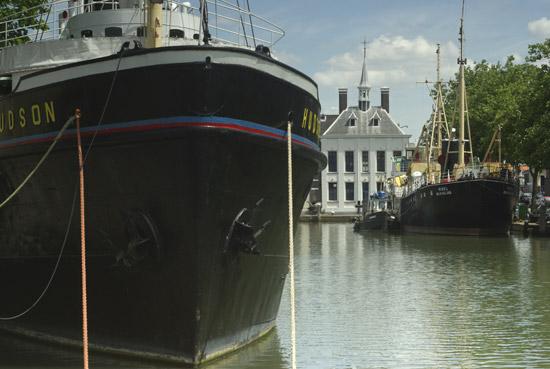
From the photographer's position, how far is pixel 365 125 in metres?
98.1

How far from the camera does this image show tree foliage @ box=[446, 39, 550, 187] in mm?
45438

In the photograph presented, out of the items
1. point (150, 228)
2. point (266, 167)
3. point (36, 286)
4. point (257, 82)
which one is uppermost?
point (257, 82)

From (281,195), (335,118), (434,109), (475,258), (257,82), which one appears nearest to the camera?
(257,82)

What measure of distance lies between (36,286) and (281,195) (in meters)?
3.56

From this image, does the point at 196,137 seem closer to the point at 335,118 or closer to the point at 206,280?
the point at 206,280

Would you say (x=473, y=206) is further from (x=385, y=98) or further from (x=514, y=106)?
(x=385, y=98)

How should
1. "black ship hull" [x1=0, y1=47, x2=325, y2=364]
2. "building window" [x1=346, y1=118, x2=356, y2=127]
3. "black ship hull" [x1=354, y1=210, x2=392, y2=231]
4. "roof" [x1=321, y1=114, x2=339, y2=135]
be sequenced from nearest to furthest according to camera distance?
"black ship hull" [x1=0, y1=47, x2=325, y2=364] < "black ship hull" [x1=354, y1=210, x2=392, y2=231] < "building window" [x1=346, y1=118, x2=356, y2=127] < "roof" [x1=321, y1=114, x2=339, y2=135]

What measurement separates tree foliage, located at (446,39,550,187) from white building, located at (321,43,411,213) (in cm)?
2175

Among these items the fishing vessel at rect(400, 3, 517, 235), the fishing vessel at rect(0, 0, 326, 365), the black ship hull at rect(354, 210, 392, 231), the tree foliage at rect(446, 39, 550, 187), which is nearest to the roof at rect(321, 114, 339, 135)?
the tree foliage at rect(446, 39, 550, 187)

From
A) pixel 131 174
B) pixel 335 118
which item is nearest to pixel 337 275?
pixel 131 174

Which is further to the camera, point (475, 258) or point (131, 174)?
point (475, 258)

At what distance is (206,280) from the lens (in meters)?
10.6

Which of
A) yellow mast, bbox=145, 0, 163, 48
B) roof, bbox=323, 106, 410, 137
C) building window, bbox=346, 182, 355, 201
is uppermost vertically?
roof, bbox=323, 106, 410, 137

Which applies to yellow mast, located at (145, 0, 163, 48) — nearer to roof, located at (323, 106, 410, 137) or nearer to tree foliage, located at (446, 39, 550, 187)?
tree foliage, located at (446, 39, 550, 187)
